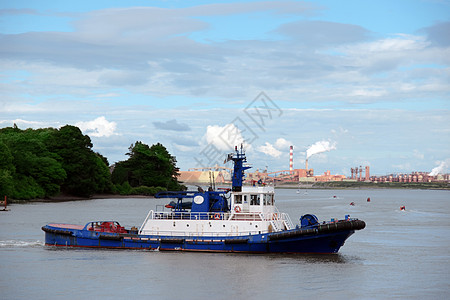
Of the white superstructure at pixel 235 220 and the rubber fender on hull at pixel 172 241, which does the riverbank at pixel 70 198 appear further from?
the rubber fender on hull at pixel 172 241

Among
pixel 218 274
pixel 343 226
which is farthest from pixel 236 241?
pixel 343 226

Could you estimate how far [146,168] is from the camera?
15025cm

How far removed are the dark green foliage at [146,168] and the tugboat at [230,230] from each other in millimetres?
107079

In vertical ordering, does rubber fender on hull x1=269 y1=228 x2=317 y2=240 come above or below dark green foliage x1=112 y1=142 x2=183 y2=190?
below

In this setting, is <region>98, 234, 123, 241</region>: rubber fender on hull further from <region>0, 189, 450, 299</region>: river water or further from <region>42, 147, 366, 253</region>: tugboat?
<region>0, 189, 450, 299</region>: river water

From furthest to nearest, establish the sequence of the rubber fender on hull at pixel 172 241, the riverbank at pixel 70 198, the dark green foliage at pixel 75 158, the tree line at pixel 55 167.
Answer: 1. the dark green foliage at pixel 75 158
2. the riverbank at pixel 70 198
3. the tree line at pixel 55 167
4. the rubber fender on hull at pixel 172 241

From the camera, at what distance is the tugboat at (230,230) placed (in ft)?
→ 124

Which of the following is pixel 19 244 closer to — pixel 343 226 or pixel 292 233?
pixel 292 233

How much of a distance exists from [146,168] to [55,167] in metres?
42.1

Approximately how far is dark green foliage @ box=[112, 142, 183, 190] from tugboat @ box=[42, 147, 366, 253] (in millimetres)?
107079

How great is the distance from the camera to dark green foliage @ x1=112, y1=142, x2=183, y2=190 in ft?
489

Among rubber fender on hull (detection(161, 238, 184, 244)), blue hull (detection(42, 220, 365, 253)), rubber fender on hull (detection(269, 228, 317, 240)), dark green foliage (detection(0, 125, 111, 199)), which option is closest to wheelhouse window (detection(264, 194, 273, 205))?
blue hull (detection(42, 220, 365, 253))

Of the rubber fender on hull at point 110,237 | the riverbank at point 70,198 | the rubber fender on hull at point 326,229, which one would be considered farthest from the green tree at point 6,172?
the rubber fender on hull at point 326,229

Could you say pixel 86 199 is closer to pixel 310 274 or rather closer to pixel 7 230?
pixel 7 230
